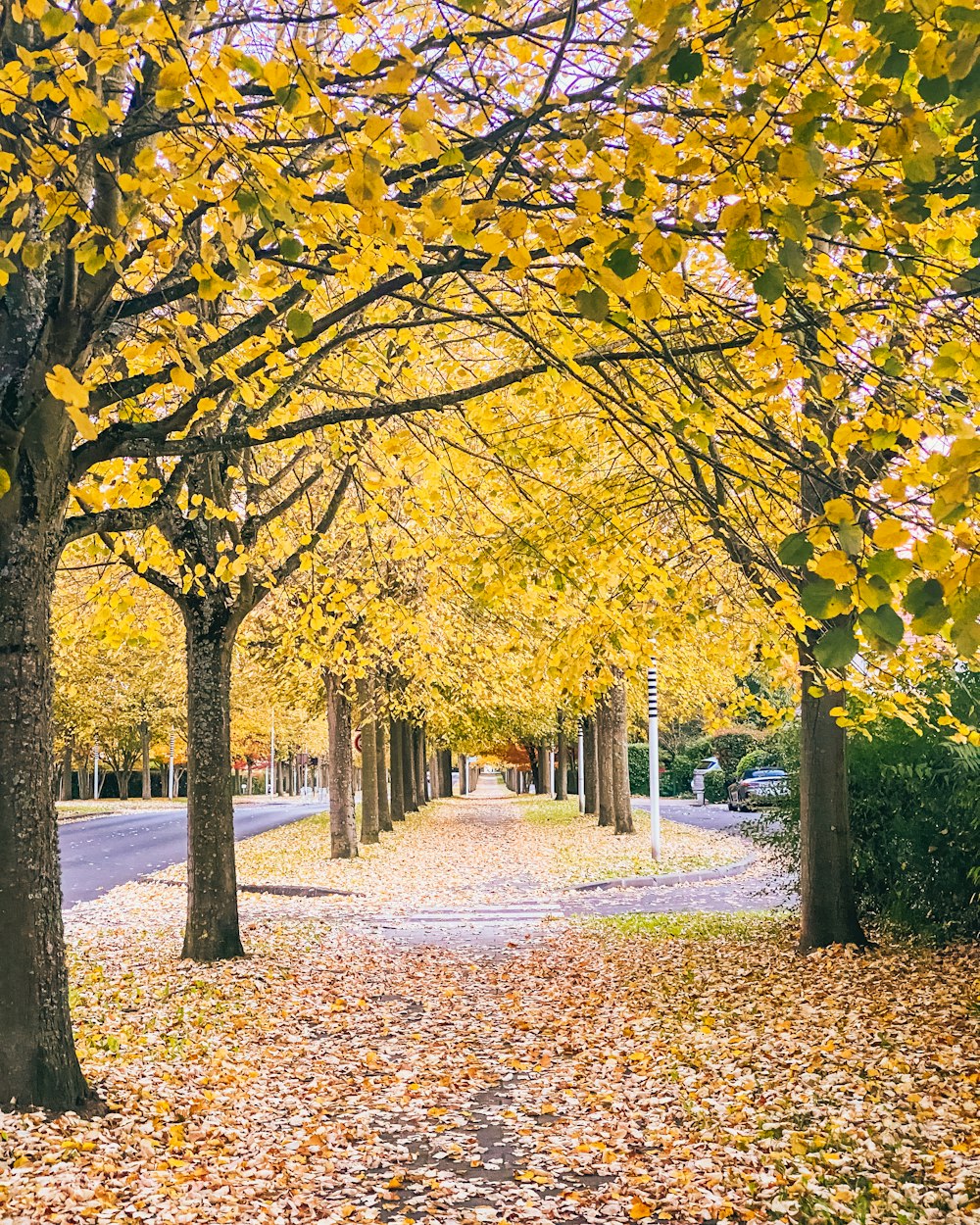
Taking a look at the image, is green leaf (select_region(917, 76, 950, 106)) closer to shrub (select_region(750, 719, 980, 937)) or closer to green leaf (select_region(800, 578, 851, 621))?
green leaf (select_region(800, 578, 851, 621))

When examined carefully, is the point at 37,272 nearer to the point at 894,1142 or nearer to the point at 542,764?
the point at 894,1142

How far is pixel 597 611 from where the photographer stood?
7.64 m

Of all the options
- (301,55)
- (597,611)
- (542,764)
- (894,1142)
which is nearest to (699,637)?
(597,611)

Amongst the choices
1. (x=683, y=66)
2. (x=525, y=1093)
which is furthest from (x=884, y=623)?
(x=525, y=1093)

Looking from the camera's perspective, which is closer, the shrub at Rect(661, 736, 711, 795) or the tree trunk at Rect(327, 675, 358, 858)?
the tree trunk at Rect(327, 675, 358, 858)

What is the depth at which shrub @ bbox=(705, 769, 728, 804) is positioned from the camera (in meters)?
44.9

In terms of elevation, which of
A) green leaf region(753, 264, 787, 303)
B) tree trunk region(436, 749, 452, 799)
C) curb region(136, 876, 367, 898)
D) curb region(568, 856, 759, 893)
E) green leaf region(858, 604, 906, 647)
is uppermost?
green leaf region(753, 264, 787, 303)

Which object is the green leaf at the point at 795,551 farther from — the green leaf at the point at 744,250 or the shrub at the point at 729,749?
the shrub at the point at 729,749

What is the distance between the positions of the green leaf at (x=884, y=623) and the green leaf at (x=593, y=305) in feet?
4.07

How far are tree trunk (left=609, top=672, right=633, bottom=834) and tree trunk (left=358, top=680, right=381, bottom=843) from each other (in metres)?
5.50

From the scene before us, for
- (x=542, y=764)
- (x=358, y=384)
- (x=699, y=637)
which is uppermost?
(x=358, y=384)

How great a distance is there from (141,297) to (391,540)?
35.9 ft

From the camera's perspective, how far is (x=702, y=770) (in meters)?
48.2

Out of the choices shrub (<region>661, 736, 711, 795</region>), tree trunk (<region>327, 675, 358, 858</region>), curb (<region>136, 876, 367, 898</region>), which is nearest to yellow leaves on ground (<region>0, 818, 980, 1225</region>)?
curb (<region>136, 876, 367, 898</region>)
